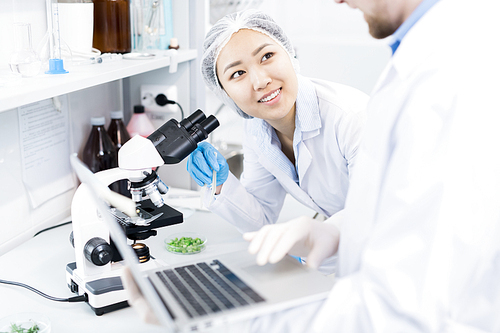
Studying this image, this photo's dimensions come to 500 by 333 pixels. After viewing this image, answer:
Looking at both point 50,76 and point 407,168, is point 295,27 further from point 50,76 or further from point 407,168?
point 407,168

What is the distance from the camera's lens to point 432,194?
629mm

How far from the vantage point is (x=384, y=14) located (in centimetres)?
78

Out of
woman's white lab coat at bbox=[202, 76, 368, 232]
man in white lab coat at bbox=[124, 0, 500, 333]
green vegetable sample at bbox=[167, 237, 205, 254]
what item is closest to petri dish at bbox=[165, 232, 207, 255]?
green vegetable sample at bbox=[167, 237, 205, 254]

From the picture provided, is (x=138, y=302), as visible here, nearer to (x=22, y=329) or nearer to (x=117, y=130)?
(x=22, y=329)

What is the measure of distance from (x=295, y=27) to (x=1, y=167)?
2.46m

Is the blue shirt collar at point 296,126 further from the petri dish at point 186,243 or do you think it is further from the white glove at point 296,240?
the white glove at point 296,240

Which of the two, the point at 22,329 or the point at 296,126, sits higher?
the point at 296,126

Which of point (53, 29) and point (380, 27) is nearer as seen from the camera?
point (380, 27)

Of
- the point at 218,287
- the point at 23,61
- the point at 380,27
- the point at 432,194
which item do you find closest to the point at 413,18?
the point at 380,27

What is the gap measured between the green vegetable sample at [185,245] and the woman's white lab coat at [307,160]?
0.45 ft

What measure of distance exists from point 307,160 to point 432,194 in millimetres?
837

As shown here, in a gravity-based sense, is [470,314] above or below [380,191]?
below

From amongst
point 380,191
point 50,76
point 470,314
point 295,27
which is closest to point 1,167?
point 50,76

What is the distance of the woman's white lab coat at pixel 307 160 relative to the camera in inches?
55.9
